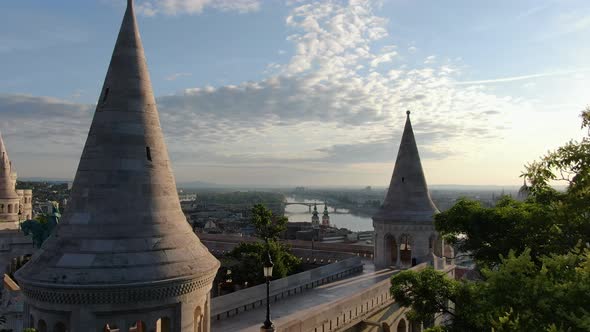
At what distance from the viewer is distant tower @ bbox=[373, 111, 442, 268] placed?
1877cm

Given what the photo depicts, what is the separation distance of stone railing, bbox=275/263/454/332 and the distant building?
16.0 feet

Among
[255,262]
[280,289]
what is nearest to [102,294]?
[280,289]

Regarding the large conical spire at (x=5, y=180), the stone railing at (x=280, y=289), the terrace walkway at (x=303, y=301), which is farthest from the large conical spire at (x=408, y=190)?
the large conical spire at (x=5, y=180)

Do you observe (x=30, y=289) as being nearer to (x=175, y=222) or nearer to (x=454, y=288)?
(x=175, y=222)

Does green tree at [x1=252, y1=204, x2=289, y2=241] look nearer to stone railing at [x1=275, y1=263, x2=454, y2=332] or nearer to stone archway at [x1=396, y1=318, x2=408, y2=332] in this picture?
stone archway at [x1=396, y1=318, x2=408, y2=332]

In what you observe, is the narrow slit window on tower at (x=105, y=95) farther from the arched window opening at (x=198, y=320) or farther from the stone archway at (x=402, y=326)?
the stone archway at (x=402, y=326)

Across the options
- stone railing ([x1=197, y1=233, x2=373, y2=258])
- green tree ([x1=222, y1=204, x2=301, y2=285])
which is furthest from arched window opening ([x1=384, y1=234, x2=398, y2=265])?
green tree ([x1=222, y1=204, x2=301, y2=285])

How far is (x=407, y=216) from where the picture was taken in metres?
18.9

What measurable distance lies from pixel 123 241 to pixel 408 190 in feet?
49.4

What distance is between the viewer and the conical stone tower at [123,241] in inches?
226

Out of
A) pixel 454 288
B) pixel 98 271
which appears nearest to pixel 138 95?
pixel 98 271

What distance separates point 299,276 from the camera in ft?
49.9

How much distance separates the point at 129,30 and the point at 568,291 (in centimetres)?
709

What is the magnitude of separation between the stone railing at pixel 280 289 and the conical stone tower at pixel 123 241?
5085mm
